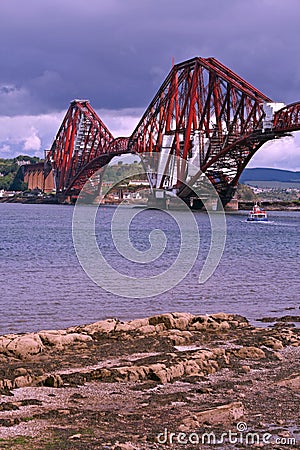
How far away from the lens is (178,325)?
20172 millimetres

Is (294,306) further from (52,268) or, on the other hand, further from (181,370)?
(52,268)

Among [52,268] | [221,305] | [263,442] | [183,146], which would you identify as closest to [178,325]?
[221,305]

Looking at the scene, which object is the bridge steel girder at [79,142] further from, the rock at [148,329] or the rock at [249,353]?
the rock at [249,353]

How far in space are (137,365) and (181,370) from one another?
943mm

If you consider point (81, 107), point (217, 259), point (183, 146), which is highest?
point (81, 107)

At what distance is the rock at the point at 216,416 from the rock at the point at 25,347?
17.1 ft

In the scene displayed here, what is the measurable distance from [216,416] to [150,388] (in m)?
2.07

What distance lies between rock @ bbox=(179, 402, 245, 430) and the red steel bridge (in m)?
79.3

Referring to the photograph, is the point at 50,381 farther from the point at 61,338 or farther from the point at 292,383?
the point at 292,383

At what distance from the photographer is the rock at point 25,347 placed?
16.1 metres

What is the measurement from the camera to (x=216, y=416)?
11.9m
